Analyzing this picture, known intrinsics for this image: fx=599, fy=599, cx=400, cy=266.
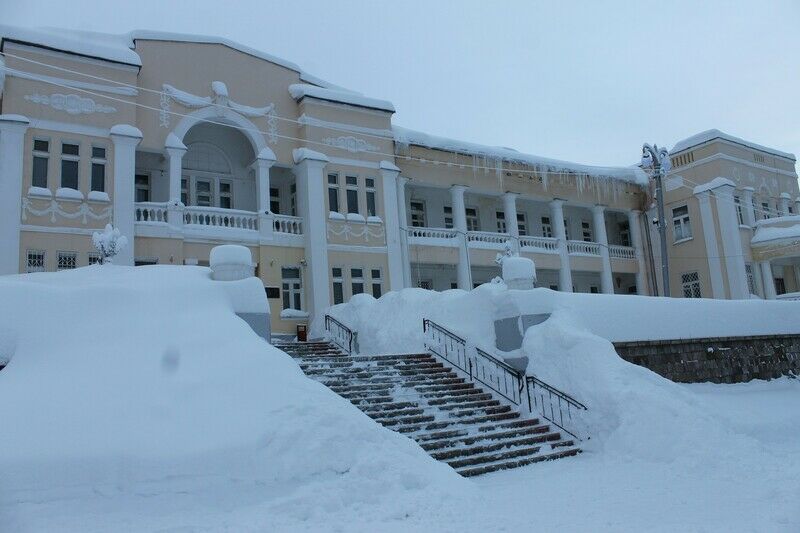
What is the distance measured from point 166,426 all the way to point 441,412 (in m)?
5.74

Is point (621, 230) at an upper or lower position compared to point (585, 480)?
upper

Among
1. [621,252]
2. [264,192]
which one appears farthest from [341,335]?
[621,252]

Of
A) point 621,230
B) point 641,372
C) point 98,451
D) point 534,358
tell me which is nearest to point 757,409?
point 641,372

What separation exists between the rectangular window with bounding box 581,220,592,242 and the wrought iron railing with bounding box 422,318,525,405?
2140 centimetres

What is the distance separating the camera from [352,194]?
23.9 metres

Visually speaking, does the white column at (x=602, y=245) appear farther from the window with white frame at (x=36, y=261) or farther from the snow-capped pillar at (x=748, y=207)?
the window with white frame at (x=36, y=261)

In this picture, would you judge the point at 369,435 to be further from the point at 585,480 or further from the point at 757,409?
the point at 757,409

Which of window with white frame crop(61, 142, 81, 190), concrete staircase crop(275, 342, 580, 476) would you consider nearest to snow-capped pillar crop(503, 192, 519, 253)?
concrete staircase crop(275, 342, 580, 476)

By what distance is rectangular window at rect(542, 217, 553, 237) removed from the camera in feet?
107

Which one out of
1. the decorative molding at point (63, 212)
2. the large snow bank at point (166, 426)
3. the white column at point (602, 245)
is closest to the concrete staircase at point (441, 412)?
the large snow bank at point (166, 426)

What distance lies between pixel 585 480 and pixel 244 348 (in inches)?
221

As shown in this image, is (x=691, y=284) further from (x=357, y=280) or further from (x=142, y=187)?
(x=142, y=187)

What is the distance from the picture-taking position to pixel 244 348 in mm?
9414

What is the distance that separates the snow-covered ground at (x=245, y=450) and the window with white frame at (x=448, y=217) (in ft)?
58.8
